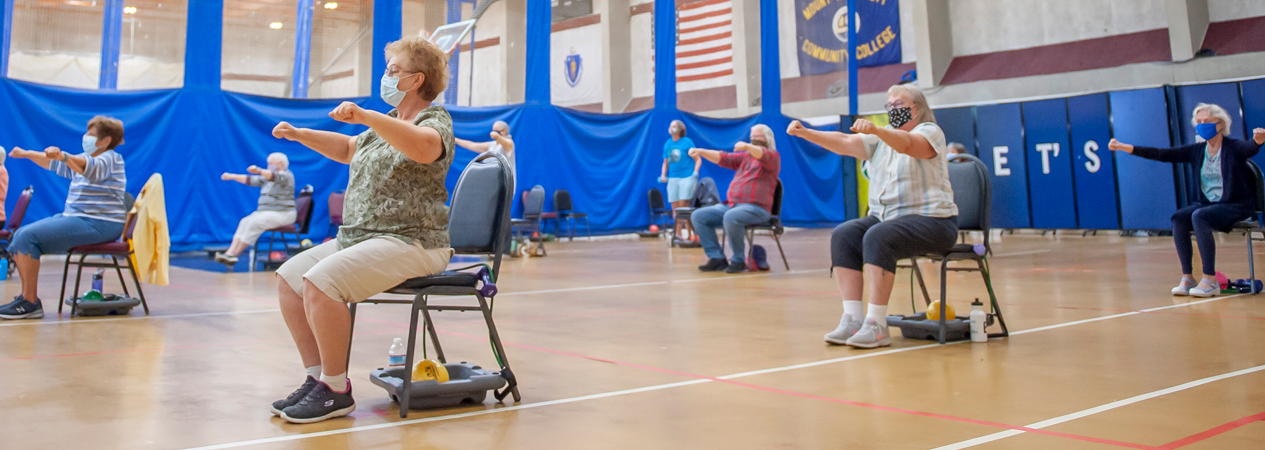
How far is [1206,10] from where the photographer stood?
13055mm

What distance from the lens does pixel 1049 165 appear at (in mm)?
12617

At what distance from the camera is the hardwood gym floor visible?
6.76 ft

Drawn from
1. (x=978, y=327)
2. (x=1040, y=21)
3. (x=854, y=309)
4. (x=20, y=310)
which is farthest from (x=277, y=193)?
(x=1040, y=21)

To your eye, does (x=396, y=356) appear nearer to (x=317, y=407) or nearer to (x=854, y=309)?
(x=317, y=407)

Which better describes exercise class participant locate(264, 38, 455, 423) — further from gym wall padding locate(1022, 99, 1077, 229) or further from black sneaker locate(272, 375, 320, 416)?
gym wall padding locate(1022, 99, 1077, 229)

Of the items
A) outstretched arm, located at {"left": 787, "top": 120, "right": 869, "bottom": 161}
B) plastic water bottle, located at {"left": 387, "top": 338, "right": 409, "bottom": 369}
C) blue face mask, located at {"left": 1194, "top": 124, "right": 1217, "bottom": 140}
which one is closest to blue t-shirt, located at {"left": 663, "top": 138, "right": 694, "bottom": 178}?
blue face mask, located at {"left": 1194, "top": 124, "right": 1217, "bottom": 140}

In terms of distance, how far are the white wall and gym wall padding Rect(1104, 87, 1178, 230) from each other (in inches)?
96.1

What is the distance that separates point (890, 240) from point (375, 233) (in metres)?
2.02

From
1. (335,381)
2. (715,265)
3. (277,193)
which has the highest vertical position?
(277,193)

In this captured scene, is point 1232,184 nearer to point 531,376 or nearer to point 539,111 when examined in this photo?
point 531,376

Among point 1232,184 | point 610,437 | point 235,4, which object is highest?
point 235,4

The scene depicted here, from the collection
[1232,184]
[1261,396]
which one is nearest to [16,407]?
[1261,396]

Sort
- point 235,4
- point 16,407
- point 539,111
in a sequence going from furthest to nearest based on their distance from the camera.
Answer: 1. point 539,111
2. point 235,4
3. point 16,407

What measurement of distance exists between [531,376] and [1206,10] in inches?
556
